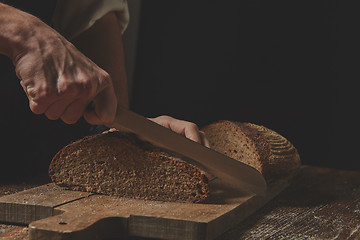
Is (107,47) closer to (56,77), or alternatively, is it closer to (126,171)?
(126,171)

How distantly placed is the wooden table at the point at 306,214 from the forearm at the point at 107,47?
0.70 meters

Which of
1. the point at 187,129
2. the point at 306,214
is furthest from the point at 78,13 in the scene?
the point at 306,214

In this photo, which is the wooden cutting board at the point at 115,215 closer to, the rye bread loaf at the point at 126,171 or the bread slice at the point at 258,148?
the rye bread loaf at the point at 126,171

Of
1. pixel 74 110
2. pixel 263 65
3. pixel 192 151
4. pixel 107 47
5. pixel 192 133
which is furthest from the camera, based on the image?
pixel 263 65

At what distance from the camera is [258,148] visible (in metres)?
1.94

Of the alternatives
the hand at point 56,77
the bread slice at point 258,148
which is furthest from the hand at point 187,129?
the hand at point 56,77

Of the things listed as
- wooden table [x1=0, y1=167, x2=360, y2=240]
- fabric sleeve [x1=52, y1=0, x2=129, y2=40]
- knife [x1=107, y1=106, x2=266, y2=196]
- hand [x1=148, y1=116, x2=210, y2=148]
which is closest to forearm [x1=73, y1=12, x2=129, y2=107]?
fabric sleeve [x1=52, y1=0, x2=129, y2=40]

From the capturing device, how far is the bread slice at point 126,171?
1569 millimetres

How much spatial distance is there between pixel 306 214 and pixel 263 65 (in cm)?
178

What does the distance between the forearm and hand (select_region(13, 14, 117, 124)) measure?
904 millimetres

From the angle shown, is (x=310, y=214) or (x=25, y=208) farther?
(x=310, y=214)

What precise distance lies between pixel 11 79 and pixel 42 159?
16.0 inches

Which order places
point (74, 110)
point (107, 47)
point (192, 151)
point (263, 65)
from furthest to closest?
point (263, 65)
point (107, 47)
point (192, 151)
point (74, 110)

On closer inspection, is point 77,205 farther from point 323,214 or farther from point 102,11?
point 102,11
